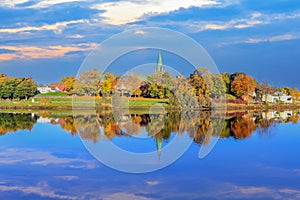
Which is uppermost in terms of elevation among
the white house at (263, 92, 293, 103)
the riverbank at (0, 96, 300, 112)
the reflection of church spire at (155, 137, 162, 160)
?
the white house at (263, 92, 293, 103)

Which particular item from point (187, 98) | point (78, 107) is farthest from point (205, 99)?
point (78, 107)

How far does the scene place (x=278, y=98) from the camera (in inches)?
2886

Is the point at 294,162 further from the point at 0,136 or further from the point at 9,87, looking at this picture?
the point at 9,87

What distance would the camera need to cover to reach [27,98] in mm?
55812

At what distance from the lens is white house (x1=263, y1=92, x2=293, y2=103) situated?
2768 inches

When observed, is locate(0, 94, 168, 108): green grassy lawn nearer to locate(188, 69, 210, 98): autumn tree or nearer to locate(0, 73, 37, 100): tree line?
locate(0, 73, 37, 100): tree line

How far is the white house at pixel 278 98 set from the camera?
231ft

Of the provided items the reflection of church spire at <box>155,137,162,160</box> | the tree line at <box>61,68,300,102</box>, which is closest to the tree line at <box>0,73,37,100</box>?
the tree line at <box>61,68,300,102</box>

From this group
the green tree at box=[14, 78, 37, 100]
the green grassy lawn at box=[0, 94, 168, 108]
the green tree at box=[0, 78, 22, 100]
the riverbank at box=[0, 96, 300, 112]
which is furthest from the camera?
the green tree at box=[0, 78, 22, 100]

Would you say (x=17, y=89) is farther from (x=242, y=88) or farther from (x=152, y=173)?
(x=152, y=173)

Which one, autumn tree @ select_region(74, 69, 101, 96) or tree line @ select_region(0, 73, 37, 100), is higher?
tree line @ select_region(0, 73, 37, 100)

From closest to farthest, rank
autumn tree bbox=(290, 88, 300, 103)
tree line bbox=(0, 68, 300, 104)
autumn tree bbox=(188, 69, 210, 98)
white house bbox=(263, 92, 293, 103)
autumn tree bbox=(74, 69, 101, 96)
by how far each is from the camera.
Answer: autumn tree bbox=(74, 69, 101, 96), tree line bbox=(0, 68, 300, 104), autumn tree bbox=(188, 69, 210, 98), white house bbox=(263, 92, 293, 103), autumn tree bbox=(290, 88, 300, 103)

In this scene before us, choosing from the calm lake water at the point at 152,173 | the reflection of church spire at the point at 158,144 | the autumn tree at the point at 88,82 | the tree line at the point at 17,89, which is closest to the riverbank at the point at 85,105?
the tree line at the point at 17,89

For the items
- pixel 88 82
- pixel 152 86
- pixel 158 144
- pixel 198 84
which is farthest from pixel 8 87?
pixel 158 144
